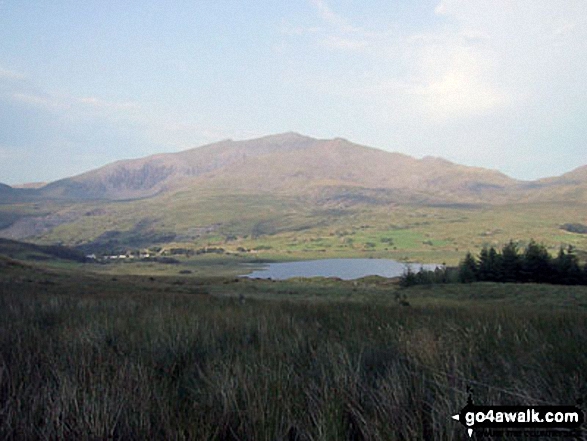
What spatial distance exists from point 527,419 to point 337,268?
10458 centimetres

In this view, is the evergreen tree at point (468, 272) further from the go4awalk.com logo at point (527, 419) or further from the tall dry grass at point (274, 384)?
the go4awalk.com logo at point (527, 419)

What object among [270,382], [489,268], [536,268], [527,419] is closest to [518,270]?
[536,268]

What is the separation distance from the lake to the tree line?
159 ft

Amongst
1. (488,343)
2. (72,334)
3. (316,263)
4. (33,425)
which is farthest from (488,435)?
(316,263)

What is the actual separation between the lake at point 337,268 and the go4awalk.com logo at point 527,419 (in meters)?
88.2

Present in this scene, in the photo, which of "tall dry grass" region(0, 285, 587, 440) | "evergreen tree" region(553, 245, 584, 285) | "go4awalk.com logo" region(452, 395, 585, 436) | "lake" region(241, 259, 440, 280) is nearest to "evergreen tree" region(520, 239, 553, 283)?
"evergreen tree" region(553, 245, 584, 285)

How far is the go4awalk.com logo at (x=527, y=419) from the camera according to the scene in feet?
7.30

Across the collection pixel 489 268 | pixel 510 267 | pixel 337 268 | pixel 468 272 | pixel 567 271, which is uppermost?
pixel 510 267

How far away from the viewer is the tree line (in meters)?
38.3

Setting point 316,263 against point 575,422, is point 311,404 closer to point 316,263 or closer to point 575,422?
point 575,422

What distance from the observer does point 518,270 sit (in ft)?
131

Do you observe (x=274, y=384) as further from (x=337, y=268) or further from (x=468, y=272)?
(x=337, y=268)

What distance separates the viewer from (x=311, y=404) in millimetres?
3047

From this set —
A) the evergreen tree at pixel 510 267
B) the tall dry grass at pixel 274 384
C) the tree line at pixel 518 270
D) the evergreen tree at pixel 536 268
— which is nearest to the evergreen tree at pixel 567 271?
the tree line at pixel 518 270
